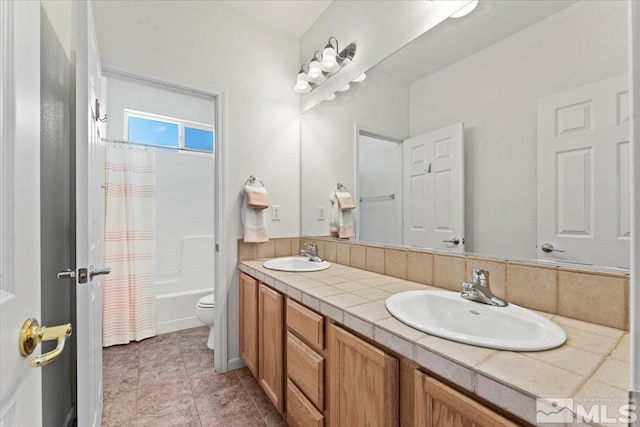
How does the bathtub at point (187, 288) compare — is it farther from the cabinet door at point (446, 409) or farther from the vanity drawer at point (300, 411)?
the cabinet door at point (446, 409)

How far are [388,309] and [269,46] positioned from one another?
7.23 ft

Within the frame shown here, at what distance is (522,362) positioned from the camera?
0.63m

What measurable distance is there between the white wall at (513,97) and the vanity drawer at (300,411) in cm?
95

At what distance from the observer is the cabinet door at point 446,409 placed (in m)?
0.60

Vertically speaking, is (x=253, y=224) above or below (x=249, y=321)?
above

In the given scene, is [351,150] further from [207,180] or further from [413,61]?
[207,180]

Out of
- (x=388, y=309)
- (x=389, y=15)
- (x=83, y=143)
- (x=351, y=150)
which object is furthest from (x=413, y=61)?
(x=83, y=143)

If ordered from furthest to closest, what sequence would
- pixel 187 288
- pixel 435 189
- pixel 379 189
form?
pixel 187 288
pixel 379 189
pixel 435 189

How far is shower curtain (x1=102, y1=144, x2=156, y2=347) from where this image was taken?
243 cm

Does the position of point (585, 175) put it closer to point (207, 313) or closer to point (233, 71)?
point (233, 71)

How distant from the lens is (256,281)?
179 cm

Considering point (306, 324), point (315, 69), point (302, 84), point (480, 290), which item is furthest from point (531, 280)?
point (302, 84)

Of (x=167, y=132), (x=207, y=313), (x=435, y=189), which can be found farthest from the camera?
(x=167, y=132)
